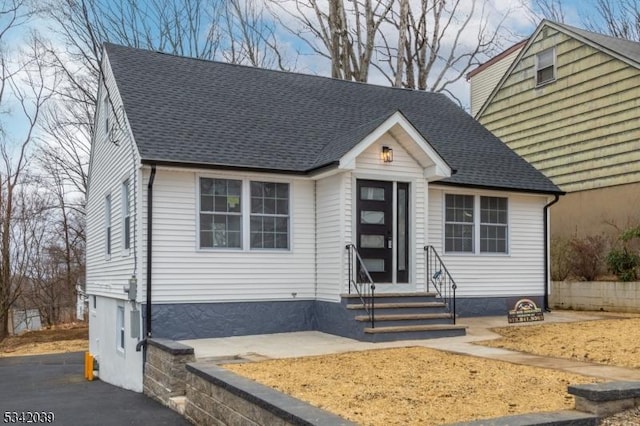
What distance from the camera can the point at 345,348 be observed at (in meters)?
9.80

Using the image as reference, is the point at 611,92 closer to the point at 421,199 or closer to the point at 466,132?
the point at 466,132

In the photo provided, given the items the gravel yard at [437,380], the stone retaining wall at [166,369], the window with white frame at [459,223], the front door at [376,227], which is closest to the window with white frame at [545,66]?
the window with white frame at [459,223]

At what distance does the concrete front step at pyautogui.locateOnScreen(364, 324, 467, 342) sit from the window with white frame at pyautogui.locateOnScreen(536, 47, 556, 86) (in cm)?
1053

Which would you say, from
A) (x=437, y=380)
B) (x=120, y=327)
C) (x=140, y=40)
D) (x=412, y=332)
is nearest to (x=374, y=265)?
(x=412, y=332)

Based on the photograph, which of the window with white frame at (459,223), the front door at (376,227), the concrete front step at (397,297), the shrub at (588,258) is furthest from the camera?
the shrub at (588,258)

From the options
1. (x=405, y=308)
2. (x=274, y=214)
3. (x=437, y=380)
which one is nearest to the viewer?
(x=437, y=380)

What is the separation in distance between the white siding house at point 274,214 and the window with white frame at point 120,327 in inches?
1.9

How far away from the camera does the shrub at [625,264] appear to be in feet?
46.4

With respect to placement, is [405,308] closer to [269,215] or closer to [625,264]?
[269,215]

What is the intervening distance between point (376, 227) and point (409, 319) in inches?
77.9

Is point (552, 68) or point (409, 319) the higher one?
point (552, 68)

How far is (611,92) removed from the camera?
16.4 meters

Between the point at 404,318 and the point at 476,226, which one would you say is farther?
the point at 476,226

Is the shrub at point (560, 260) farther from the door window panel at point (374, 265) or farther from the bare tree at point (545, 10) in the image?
the bare tree at point (545, 10)
